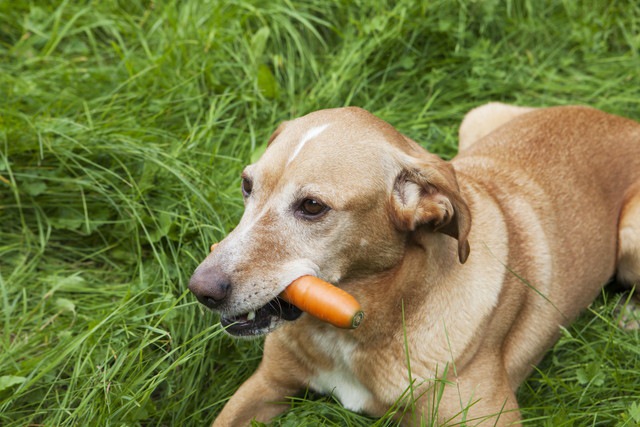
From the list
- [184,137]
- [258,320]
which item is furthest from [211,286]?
[184,137]

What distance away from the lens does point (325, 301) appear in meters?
2.99

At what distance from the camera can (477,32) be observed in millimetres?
5812

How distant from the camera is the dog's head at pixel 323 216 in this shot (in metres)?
3.04

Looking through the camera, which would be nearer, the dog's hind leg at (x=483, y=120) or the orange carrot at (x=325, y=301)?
the orange carrot at (x=325, y=301)

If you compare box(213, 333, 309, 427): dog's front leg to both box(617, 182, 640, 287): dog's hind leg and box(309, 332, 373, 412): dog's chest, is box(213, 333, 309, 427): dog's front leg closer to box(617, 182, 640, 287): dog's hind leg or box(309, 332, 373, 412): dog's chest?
box(309, 332, 373, 412): dog's chest

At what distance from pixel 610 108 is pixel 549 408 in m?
2.73

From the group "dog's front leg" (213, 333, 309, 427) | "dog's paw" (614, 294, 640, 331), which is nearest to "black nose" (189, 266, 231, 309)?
"dog's front leg" (213, 333, 309, 427)

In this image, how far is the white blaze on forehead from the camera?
10.5 feet

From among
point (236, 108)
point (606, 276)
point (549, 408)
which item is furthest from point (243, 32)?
point (549, 408)

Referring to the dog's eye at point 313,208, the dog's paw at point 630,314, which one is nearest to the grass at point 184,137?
the dog's paw at point 630,314

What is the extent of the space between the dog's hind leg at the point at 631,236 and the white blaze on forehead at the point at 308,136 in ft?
6.43

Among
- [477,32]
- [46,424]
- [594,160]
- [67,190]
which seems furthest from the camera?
[477,32]

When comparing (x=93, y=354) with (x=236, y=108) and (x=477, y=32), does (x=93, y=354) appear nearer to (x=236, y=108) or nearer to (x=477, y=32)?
(x=236, y=108)

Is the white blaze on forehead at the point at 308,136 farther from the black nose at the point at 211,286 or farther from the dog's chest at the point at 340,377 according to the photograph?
the dog's chest at the point at 340,377
